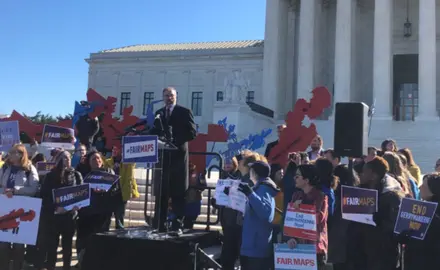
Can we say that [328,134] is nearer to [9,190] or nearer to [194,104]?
[194,104]

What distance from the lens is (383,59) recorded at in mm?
31797

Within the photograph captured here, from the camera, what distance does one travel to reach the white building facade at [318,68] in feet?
100

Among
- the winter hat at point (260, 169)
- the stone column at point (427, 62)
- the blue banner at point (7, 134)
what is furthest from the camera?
the stone column at point (427, 62)

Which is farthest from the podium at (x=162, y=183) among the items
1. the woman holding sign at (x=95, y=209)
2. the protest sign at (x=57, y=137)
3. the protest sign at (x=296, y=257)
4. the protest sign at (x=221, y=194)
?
the protest sign at (x=57, y=137)

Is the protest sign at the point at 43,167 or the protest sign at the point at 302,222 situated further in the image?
the protest sign at the point at 43,167

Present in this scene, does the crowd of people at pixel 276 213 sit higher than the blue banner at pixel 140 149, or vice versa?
the blue banner at pixel 140 149

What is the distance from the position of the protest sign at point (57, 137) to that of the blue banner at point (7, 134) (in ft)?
2.98

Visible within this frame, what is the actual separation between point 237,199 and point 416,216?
199cm

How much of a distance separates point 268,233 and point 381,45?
29.4 metres

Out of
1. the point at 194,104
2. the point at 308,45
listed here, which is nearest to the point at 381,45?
the point at 308,45

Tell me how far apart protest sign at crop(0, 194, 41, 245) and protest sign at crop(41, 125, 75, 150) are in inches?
126

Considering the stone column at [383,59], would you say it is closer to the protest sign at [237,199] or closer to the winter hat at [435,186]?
the winter hat at [435,186]

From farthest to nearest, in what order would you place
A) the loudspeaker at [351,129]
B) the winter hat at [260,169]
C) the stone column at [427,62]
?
the stone column at [427,62] < the loudspeaker at [351,129] < the winter hat at [260,169]

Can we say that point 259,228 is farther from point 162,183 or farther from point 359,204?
point 162,183
